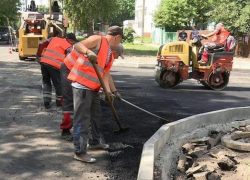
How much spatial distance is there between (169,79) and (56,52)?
4.68m

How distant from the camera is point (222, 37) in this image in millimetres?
11344

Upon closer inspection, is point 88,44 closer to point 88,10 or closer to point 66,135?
point 66,135

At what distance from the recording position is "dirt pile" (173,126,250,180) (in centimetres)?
433

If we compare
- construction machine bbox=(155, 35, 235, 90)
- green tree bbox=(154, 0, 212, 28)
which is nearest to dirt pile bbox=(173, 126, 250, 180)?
construction machine bbox=(155, 35, 235, 90)

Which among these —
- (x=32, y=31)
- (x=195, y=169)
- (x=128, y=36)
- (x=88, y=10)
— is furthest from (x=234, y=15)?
(x=195, y=169)

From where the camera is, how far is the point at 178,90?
36.5 ft

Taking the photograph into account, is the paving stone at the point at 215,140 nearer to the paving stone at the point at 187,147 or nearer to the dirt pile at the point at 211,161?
the dirt pile at the point at 211,161

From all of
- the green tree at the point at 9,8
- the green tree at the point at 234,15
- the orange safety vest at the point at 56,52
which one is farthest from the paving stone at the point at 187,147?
the green tree at the point at 9,8

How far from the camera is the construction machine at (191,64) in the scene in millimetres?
10797

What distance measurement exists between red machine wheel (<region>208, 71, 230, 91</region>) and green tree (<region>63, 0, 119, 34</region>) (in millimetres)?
13627

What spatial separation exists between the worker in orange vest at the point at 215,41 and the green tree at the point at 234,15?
13674 mm

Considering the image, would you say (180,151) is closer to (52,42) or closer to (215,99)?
(52,42)

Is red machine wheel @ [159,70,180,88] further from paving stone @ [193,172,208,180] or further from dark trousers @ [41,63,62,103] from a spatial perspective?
paving stone @ [193,172,208,180]

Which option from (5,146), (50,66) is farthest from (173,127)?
(50,66)
